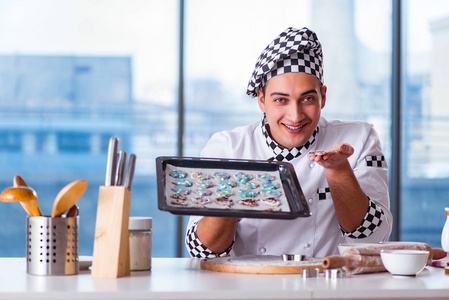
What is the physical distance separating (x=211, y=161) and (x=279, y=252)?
1.63ft

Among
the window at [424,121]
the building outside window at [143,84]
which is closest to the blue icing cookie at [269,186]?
the building outside window at [143,84]

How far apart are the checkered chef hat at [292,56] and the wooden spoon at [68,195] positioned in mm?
886

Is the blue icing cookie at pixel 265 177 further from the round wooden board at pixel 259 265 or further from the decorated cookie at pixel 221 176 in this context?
the round wooden board at pixel 259 265

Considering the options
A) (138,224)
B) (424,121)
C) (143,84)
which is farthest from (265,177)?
(424,121)

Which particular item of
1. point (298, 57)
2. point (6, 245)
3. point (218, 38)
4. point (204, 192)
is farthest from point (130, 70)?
→ point (204, 192)

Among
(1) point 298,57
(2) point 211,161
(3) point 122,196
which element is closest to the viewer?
(3) point 122,196

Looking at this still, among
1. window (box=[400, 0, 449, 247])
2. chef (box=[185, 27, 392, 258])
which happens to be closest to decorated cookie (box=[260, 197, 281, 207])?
chef (box=[185, 27, 392, 258])

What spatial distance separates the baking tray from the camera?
155cm

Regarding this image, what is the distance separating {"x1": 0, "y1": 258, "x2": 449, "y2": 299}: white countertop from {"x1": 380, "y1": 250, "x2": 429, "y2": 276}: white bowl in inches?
0.7

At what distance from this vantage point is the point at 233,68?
3.97m

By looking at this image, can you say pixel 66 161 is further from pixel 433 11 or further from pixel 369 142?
pixel 433 11

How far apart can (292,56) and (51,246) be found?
1047mm

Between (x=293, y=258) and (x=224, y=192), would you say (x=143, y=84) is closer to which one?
(x=224, y=192)

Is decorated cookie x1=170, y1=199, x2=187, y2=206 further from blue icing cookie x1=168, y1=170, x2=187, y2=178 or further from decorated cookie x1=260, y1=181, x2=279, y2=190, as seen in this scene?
decorated cookie x1=260, y1=181, x2=279, y2=190
